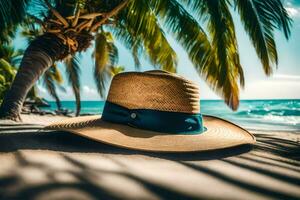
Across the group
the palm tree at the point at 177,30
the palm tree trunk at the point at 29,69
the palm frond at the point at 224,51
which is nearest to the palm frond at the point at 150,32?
the palm tree at the point at 177,30

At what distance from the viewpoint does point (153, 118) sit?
1.88 m

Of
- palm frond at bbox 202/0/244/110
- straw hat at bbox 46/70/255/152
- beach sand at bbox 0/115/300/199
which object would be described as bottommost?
beach sand at bbox 0/115/300/199

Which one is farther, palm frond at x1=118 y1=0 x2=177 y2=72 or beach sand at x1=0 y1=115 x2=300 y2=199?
palm frond at x1=118 y1=0 x2=177 y2=72

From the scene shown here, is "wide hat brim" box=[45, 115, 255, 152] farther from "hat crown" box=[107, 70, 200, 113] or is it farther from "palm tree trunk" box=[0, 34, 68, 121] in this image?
"palm tree trunk" box=[0, 34, 68, 121]

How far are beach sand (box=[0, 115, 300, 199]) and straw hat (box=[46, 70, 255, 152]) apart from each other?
0.08 metres

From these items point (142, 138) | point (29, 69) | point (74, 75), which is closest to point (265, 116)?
point (74, 75)

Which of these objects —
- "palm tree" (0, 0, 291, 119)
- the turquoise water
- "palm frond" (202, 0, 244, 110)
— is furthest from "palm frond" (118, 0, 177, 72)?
the turquoise water

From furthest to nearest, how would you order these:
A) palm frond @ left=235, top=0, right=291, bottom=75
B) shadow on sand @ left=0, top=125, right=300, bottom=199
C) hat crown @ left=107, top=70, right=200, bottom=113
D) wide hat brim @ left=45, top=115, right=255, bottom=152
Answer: palm frond @ left=235, top=0, right=291, bottom=75
hat crown @ left=107, top=70, right=200, bottom=113
wide hat brim @ left=45, top=115, right=255, bottom=152
shadow on sand @ left=0, top=125, right=300, bottom=199

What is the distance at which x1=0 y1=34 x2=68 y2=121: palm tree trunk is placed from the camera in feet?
11.9

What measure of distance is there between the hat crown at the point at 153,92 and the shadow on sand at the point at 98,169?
323mm

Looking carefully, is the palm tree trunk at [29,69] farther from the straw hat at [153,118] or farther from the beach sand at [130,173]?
the straw hat at [153,118]

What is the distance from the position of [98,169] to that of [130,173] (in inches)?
6.1

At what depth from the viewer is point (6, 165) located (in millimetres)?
1298

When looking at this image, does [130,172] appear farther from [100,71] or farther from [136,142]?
[100,71]
